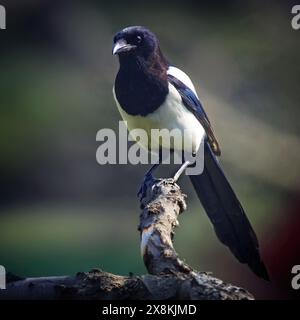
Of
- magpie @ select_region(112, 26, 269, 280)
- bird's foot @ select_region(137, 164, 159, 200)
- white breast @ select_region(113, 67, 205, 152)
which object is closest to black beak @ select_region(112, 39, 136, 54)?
magpie @ select_region(112, 26, 269, 280)

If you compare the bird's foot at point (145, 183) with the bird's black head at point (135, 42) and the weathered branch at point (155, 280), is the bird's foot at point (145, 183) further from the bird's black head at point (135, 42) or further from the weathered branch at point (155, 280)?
the bird's black head at point (135, 42)

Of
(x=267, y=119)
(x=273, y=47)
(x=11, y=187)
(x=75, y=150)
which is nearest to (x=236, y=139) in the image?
(x=267, y=119)

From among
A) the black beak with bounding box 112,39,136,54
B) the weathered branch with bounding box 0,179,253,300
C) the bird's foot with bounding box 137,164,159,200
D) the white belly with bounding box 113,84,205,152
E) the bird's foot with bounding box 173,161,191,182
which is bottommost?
the weathered branch with bounding box 0,179,253,300

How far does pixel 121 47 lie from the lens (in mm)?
2242

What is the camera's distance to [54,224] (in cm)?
230

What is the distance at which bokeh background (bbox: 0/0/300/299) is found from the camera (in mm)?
2311

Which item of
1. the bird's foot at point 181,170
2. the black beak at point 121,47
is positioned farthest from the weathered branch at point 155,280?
the black beak at point 121,47

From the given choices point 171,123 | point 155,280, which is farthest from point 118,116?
point 155,280

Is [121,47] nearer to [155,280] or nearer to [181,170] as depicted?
[181,170]

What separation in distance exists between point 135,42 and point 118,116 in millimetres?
250

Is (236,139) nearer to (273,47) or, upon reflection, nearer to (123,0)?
(273,47)

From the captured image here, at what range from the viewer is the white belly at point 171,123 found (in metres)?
2.27

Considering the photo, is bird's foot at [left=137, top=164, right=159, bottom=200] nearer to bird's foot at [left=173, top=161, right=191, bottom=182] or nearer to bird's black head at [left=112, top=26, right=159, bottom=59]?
bird's foot at [left=173, top=161, right=191, bottom=182]

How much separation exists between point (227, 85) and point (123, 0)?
1.47 feet
